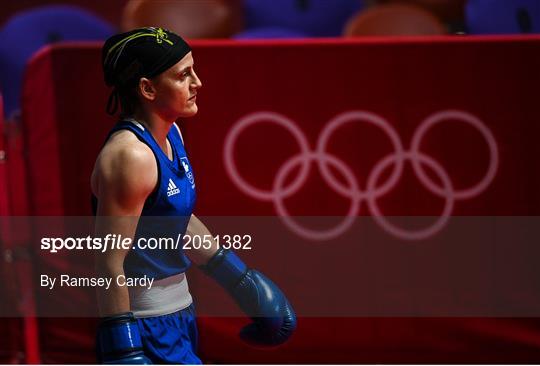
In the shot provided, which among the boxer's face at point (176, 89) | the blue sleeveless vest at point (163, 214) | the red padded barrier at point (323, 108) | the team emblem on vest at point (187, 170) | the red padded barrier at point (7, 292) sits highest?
the red padded barrier at point (323, 108)

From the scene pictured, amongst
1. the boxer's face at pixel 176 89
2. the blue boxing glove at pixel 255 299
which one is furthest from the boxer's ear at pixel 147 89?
the blue boxing glove at pixel 255 299

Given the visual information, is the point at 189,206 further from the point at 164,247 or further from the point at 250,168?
the point at 250,168

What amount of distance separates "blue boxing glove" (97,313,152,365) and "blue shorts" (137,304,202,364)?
0.55 ft

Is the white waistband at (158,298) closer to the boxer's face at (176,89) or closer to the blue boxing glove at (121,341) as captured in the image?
the blue boxing glove at (121,341)

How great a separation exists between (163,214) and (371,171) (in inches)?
73.0

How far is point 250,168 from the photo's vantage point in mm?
4312

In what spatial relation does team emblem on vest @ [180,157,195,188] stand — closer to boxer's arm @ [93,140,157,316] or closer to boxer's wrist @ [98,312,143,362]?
boxer's arm @ [93,140,157,316]

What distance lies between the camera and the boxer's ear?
255cm

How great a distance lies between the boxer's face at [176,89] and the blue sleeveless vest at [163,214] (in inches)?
3.5

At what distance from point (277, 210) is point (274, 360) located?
2.36 ft

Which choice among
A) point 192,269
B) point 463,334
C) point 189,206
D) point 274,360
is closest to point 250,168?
point 192,269

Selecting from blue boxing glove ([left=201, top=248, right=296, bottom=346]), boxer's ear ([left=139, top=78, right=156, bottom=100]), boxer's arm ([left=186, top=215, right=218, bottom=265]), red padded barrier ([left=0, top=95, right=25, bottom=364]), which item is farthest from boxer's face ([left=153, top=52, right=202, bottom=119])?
red padded barrier ([left=0, top=95, right=25, bottom=364])

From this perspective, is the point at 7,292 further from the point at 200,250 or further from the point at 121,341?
the point at 121,341

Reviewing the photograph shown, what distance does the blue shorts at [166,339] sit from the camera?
2.69 m
